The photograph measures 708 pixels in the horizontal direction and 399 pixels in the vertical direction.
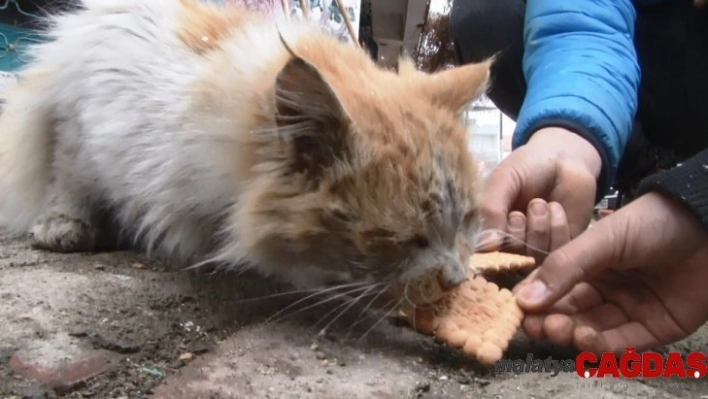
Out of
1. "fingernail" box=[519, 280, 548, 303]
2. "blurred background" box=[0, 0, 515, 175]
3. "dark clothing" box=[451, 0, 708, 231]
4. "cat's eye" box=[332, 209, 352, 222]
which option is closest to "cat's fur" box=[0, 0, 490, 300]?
"cat's eye" box=[332, 209, 352, 222]

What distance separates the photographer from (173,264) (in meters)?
1.30

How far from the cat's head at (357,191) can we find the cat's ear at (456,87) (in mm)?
66

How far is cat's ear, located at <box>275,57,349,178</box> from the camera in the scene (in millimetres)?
926

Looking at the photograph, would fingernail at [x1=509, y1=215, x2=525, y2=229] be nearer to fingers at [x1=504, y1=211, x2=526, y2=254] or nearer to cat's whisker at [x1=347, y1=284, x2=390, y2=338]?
fingers at [x1=504, y1=211, x2=526, y2=254]

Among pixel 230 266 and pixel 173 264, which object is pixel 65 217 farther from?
pixel 230 266

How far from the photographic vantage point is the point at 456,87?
3.76 feet

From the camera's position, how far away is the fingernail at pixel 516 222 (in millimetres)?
1251

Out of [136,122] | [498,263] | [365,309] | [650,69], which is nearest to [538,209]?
[498,263]

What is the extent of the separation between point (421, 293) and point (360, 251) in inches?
4.3

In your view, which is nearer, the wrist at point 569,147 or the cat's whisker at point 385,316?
the cat's whisker at point 385,316

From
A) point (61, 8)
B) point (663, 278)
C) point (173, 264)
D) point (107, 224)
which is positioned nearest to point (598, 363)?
point (663, 278)

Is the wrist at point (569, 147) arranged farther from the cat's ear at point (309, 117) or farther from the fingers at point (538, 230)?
the cat's ear at point (309, 117)

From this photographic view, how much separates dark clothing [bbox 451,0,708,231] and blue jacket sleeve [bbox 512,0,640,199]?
0.09ft

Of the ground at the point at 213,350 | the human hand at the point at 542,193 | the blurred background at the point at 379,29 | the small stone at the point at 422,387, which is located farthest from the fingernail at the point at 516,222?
the small stone at the point at 422,387
